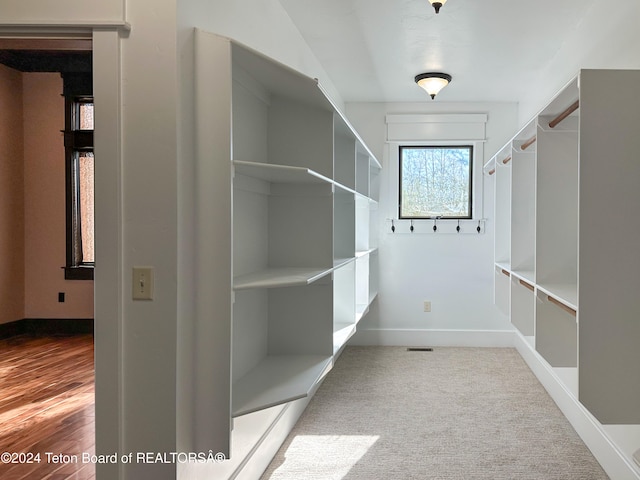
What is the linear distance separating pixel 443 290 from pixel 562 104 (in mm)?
3291

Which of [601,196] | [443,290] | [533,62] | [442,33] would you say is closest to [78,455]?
[601,196]

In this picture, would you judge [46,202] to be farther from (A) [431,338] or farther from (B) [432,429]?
(B) [432,429]

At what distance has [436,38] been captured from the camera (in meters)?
3.39

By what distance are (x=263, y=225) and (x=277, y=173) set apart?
18.3 inches

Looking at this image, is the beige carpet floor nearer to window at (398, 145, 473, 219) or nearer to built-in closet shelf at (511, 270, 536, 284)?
built-in closet shelf at (511, 270, 536, 284)

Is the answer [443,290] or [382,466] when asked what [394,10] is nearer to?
[382,466]

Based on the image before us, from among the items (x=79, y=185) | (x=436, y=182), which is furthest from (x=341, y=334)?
(x=79, y=185)

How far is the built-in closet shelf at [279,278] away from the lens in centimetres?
181

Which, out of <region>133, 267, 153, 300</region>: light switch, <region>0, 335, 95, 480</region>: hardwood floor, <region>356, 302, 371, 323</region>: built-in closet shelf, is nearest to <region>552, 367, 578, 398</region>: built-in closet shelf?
<region>356, 302, 371, 323</region>: built-in closet shelf

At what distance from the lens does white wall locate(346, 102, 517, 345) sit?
525 centimetres

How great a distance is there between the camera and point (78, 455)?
2.73 m

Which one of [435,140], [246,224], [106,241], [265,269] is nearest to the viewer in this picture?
[106,241]

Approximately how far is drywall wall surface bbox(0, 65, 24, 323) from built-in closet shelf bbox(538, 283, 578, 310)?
5.27 metres

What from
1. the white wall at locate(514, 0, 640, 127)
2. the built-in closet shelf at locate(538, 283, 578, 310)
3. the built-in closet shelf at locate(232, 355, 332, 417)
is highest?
the white wall at locate(514, 0, 640, 127)
